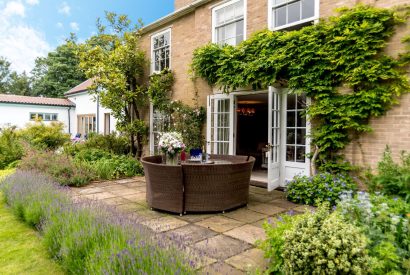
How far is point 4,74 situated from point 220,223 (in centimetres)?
4601

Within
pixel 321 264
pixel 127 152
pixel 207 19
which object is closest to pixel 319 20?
pixel 207 19

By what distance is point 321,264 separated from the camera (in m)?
2.15

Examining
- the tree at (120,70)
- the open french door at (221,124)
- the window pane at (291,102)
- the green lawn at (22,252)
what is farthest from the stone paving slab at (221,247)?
the tree at (120,70)

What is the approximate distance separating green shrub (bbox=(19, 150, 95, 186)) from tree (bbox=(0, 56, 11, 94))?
38.9 m

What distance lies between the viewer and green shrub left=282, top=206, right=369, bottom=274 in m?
2.10

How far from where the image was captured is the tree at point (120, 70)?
9.93 meters

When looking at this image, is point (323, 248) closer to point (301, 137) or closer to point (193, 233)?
point (193, 233)

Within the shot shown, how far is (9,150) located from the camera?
10.2 metres

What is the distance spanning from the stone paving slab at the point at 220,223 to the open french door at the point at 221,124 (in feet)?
11.1

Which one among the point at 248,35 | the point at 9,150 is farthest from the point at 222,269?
the point at 9,150

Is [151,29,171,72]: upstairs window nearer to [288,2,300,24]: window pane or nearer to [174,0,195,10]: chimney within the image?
[174,0,195,10]: chimney

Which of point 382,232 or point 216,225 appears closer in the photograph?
point 382,232

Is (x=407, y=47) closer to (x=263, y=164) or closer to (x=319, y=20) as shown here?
(x=319, y=20)

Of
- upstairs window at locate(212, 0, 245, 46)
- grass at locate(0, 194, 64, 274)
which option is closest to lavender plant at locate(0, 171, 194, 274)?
grass at locate(0, 194, 64, 274)
